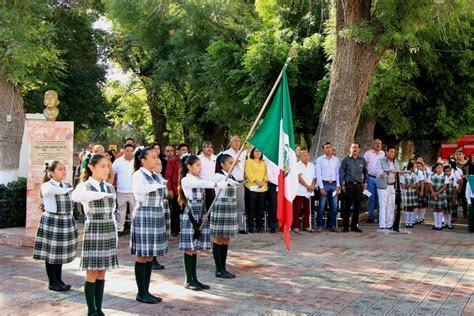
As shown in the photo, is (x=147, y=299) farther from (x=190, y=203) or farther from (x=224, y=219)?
(x=224, y=219)

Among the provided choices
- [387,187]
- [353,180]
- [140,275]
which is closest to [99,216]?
[140,275]

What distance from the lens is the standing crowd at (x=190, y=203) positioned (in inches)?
205

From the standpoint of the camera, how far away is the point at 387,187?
1141 cm

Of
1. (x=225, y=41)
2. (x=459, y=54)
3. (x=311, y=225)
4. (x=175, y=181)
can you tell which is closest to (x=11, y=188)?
(x=175, y=181)

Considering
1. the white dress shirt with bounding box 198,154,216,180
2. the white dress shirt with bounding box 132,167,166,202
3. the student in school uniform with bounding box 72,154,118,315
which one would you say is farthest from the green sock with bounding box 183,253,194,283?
the white dress shirt with bounding box 198,154,216,180

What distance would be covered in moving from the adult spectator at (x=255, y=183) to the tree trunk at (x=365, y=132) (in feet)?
23.5

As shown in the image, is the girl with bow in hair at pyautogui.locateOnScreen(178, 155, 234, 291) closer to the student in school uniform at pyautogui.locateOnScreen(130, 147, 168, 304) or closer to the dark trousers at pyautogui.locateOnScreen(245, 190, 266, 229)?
the student in school uniform at pyautogui.locateOnScreen(130, 147, 168, 304)

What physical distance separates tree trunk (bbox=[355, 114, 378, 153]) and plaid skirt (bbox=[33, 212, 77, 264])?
12524 mm

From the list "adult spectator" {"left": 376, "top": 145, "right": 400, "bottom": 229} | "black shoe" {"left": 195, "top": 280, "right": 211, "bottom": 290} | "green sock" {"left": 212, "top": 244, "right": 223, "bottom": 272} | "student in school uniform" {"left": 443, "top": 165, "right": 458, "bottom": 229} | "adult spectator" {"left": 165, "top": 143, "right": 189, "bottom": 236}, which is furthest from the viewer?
"student in school uniform" {"left": 443, "top": 165, "right": 458, "bottom": 229}

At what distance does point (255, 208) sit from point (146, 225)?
559cm

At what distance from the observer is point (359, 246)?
966 cm

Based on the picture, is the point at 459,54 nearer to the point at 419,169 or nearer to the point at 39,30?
the point at 419,169

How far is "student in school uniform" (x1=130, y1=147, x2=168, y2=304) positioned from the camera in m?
5.59

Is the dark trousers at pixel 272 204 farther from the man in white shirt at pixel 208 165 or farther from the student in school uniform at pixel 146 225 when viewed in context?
the student in school uniform at pixel 146 225
